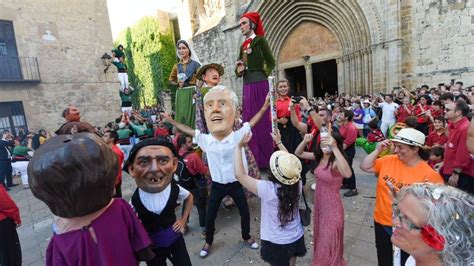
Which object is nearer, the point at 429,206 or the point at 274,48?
the point at 429,206

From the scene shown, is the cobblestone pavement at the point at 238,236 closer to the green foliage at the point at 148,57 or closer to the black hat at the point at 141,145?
the black hat at the point at 141,145

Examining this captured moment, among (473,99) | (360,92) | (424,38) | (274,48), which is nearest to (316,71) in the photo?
(274,48)

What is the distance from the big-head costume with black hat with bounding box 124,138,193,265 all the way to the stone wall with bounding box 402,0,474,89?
35.9 feet

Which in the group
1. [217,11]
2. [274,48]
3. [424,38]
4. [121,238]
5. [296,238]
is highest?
[217,11]

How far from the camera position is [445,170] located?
10.5ft

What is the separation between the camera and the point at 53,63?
1237 cm

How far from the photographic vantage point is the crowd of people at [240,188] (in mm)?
1093

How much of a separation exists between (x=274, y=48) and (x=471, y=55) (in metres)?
7.93

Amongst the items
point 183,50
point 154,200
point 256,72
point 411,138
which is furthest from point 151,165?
point 256,72

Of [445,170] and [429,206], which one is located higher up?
[429,206]

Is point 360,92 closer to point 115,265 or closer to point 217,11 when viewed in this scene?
point 217,11

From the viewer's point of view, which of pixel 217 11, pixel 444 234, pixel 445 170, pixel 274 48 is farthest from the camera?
pixel 217 11

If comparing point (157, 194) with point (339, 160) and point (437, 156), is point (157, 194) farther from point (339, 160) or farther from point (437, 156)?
point (437, 156)

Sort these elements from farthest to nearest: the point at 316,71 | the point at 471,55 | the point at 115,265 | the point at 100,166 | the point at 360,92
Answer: the point at 316,71 → the point at 360,92 → the point at 471,55 → the point at 115,265 → the point at 100,166
